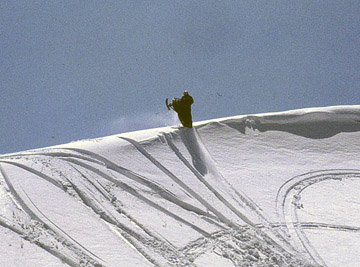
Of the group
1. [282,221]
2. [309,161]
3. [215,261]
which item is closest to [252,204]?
[282,221]

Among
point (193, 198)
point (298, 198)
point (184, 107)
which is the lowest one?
point (298, 198)

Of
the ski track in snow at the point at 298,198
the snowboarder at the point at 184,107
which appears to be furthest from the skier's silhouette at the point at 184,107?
the ski track in snow at the point at 298,198

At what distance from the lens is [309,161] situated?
1078 centimetres

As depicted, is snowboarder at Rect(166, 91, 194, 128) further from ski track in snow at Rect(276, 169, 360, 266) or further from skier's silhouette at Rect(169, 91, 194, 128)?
ski track in snow at Rect(276, 169, 360, 266)

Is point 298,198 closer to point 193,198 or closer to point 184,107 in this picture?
point 193,198

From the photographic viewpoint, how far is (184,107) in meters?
11.5

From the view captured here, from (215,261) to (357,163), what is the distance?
5.96 m

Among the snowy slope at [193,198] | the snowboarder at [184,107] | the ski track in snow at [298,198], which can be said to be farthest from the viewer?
the snowboarder at [184,107]

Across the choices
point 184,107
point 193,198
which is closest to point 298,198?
point 193,198

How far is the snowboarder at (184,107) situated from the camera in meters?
11.5

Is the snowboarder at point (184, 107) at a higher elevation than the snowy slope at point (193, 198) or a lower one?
higher

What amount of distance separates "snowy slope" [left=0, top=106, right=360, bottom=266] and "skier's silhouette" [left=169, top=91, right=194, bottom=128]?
0.30 m

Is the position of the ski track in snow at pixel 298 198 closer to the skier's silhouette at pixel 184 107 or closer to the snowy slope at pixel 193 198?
the snowy slope at pixel 193 198

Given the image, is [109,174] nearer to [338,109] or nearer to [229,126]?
[229,126]
